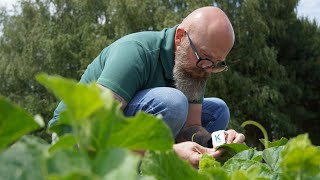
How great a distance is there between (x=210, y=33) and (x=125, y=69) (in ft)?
1.38

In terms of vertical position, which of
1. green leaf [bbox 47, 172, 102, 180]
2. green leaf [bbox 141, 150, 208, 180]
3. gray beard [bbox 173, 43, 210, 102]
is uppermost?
green leaf [bbox 47, 172, 102, 180]

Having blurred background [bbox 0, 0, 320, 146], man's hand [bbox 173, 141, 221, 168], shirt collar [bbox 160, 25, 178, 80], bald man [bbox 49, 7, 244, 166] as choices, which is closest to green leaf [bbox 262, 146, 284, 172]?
man's hand [bbox 173, 141, 221, 168]

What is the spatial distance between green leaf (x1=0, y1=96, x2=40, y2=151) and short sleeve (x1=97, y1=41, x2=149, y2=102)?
1201 millimetres

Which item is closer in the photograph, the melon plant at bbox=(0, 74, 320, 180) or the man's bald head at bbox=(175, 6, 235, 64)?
the melon plant at bbox=(0, 74, 320, 180)

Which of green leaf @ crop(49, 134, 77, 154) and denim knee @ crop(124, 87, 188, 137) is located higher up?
green leaf @ crop(49, 134, 77, 154)

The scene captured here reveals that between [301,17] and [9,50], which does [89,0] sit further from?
[301,17]

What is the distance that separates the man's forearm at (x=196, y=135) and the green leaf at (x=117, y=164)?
1383 millimetres

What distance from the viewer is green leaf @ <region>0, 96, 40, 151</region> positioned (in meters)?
0.21

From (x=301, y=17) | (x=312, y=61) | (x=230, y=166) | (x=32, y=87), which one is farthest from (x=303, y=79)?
(x=230, y=166)

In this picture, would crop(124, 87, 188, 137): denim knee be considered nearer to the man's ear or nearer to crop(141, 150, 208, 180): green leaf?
the man's ear

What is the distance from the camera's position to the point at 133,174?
174 mm

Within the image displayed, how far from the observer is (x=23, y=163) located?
0.64ft

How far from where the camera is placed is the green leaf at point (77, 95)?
0.57 feet

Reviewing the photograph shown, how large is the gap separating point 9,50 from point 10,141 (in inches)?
450
